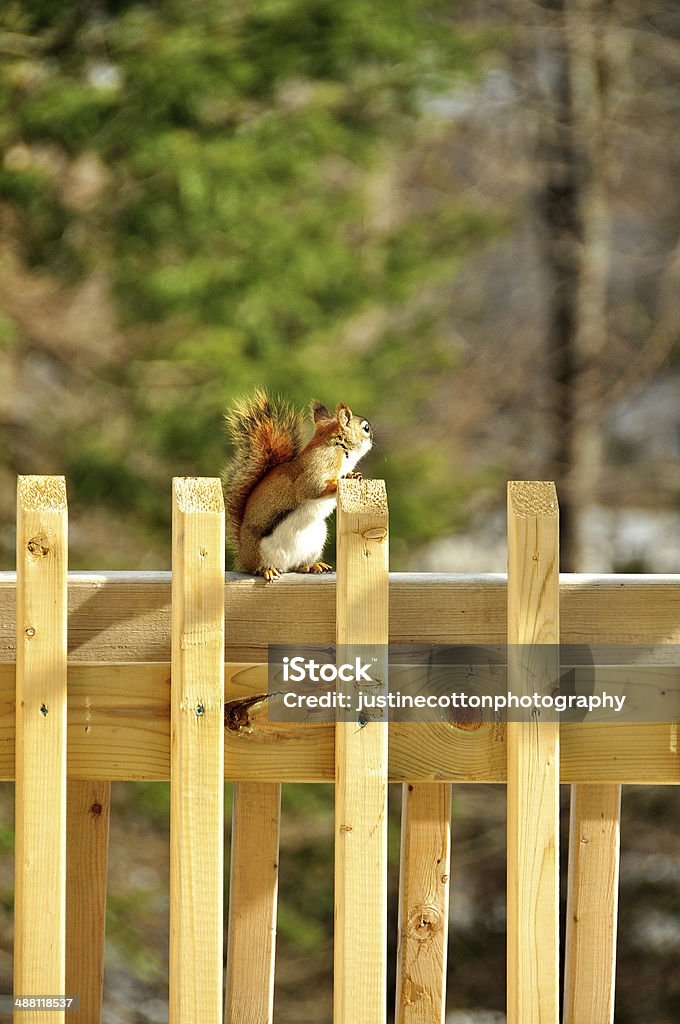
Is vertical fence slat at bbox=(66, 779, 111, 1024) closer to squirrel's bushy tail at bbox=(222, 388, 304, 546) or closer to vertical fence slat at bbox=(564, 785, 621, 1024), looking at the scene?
squirrel's bushy tail at bbox=(222, 388, 304, 546)

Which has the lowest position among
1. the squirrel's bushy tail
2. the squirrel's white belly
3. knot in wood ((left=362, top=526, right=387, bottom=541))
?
knot in wood ((left=362, top=526, right=387, bottom=541))

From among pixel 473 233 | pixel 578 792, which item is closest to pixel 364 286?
pixel 473 233

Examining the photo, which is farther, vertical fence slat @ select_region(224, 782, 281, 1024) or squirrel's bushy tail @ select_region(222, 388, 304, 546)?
squirrel's bushy tail @ select_region(222, 388, 304, 546)

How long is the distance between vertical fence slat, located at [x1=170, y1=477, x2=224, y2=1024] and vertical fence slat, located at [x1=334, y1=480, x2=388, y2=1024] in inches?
4.6

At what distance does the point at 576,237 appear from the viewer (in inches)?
215

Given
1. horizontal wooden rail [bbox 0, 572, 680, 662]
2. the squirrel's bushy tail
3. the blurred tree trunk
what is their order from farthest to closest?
the blurred tree trunk < the squirrel's bushy tail < horizontal wooden rail [bbox 0, 572, 680, 662]

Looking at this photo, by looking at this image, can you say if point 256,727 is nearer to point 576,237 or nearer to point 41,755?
point 41,755

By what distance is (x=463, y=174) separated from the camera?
19.2ft

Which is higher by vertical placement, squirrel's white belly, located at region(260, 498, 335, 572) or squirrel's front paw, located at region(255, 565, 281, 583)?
squirrel's white belly, located at region(260, 498, 335, 572)

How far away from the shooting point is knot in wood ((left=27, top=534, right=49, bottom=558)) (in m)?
1.03

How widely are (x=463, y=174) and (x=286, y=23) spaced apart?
5.92 feet

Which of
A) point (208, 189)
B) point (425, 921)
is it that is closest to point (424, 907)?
point (425, 921)

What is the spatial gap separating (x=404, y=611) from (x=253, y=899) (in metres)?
0.38

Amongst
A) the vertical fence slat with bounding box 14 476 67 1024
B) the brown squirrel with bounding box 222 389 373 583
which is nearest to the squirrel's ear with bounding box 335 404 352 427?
the brown squirrel with bounding box 222 389 373 583
